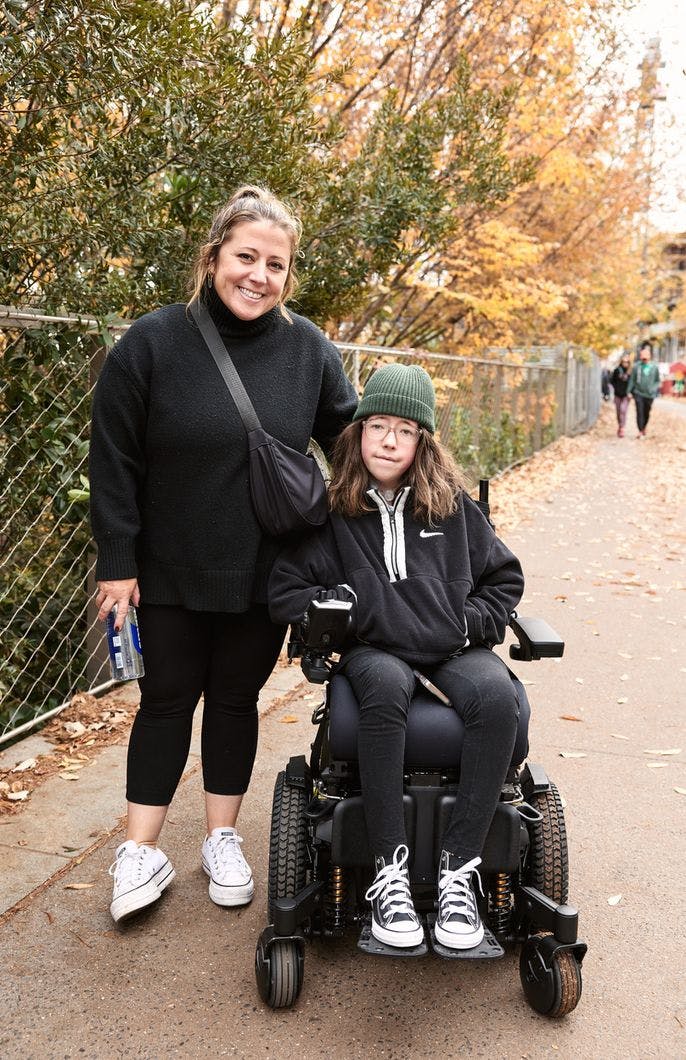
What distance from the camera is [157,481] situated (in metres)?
2.65

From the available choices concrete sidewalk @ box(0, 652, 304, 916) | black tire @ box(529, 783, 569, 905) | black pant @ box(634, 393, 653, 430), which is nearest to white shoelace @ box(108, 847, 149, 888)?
concrete sidewalk @ box(0, 652, 304, 916)

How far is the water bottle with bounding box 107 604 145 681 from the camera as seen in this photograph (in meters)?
2.73

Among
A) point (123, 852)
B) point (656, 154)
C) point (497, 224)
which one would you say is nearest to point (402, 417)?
point (123, 852)

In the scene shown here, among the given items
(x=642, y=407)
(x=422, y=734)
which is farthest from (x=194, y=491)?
(x=642, y=407)

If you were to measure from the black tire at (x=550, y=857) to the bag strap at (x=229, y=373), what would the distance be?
129cm

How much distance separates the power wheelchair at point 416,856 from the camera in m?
2.34

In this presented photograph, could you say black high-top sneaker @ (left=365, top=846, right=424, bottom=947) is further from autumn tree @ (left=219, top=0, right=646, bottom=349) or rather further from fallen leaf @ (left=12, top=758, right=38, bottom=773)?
autumn tree @ (left=219, top=0, right=646, bottom=349)

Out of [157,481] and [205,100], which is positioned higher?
[205,100]

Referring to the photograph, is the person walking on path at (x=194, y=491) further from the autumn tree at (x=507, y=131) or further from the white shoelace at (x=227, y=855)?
the autumn tree at (x=507, y=131)

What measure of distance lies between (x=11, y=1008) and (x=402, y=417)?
178 centimetres

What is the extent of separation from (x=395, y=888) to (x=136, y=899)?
2.68 feet

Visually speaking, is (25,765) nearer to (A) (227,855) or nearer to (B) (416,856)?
(A) (227,855)

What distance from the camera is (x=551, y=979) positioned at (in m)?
2.31

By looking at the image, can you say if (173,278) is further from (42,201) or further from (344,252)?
(344,252)
